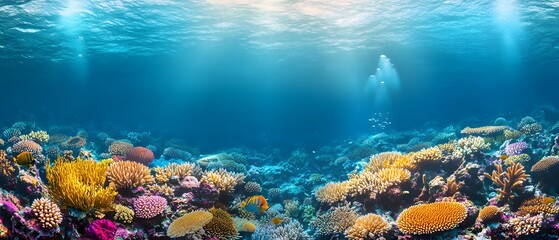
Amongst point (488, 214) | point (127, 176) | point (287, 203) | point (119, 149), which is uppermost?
point (488, 214)

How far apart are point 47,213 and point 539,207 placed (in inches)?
345

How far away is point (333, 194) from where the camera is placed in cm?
895

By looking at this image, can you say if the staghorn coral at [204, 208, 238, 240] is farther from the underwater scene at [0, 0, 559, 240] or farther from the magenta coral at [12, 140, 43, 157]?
the magenta coral at [12, 140, 43, 157]

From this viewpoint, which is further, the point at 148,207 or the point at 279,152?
the point at 279,152

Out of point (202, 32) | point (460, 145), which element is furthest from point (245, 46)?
point (460, 145)

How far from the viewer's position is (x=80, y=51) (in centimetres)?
3066

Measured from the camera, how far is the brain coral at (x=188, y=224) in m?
5.54

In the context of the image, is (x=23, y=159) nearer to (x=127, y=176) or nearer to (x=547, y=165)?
(x=127, y=176)

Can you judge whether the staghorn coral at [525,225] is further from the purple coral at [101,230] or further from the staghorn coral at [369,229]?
the purple coral at [101,230]

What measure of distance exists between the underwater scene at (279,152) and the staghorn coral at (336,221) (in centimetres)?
4

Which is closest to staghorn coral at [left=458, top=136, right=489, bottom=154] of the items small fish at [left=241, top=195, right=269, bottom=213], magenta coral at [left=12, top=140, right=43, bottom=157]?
small fish at [left=241, top=195, right=269, bottom=213]

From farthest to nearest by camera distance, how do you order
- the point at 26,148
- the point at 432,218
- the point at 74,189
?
the point at 26,148
the point at 432,218
the point at 74,189

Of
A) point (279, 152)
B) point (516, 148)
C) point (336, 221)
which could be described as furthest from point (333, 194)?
point (279, 152)

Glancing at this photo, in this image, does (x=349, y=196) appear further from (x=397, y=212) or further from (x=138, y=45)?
(x=138, y=45)
